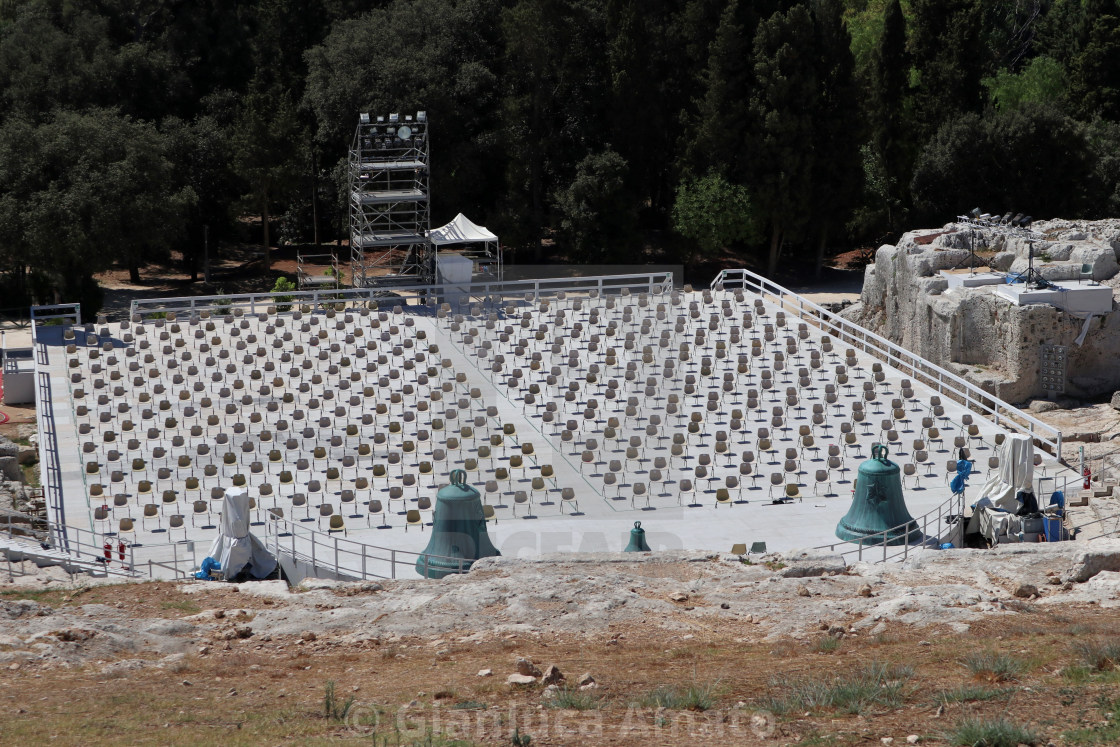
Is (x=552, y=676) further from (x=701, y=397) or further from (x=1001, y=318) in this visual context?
(x=1001, y=318)

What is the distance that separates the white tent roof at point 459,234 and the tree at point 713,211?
13328 mm

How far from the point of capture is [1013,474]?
21078 millimetres

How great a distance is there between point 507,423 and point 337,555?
6501 mm

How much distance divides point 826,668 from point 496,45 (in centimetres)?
4418

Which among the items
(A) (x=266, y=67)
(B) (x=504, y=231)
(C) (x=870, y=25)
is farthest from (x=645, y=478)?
(C) (x=870, y=25)

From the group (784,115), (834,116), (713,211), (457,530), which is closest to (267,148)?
(713,211)

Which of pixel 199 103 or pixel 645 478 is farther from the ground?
pixel 199 103

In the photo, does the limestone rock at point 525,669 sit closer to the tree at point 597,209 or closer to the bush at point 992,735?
the bush at point 992,735

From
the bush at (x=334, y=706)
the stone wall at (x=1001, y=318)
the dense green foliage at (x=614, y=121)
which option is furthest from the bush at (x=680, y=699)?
the dense green foliage at (x=614, y=121)

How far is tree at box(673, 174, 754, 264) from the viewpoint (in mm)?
51000

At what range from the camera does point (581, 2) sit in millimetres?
51812

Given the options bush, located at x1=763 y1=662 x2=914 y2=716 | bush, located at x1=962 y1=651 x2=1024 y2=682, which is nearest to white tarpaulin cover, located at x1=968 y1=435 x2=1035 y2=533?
bush, located at x1=962 y1=651 x2=1024 y2=682

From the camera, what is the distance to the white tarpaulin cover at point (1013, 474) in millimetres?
21094

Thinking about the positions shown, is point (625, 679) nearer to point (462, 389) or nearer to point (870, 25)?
point (462, 389)
